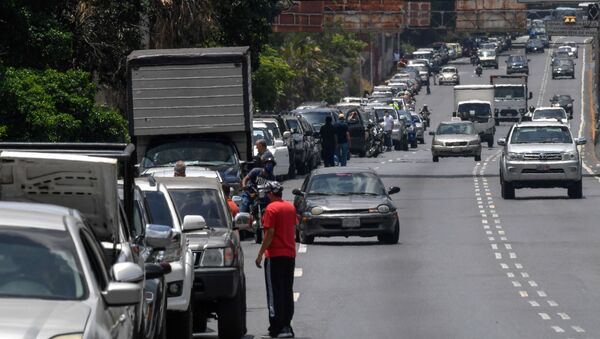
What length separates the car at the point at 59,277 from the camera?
29.9ft

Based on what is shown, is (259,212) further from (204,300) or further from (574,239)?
(204,300)

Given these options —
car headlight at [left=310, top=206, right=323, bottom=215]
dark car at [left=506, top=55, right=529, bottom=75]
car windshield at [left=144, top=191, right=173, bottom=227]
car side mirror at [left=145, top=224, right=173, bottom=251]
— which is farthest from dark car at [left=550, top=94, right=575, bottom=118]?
car side mirror at [left=145, top=224, right=173, bottom=251]

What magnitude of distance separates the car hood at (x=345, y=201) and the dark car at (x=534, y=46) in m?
139

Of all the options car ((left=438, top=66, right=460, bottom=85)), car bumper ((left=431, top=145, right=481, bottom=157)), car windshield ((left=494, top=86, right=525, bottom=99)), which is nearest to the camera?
car bumper ((left=431, top=145, right=481, bottom=157))

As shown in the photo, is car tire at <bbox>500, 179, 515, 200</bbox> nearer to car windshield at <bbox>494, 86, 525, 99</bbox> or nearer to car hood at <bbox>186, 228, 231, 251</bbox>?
car hood at <bbox>186, 228, 231, 251</bbox>

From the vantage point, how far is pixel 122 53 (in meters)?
42.2

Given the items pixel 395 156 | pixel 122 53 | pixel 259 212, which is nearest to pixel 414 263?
pixel 259 212

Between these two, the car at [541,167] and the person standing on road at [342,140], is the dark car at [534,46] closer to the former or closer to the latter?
the person standing on road at [342,140]

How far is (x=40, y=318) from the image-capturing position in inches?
352

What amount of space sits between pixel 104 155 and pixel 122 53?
28048 mm

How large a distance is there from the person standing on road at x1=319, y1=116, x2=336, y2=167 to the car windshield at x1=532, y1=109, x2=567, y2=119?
1405 inches

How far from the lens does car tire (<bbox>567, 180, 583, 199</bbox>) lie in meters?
41.4

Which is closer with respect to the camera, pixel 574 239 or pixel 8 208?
pixel 8 208

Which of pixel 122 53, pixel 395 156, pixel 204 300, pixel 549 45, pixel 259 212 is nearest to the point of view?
pixel 204 300
